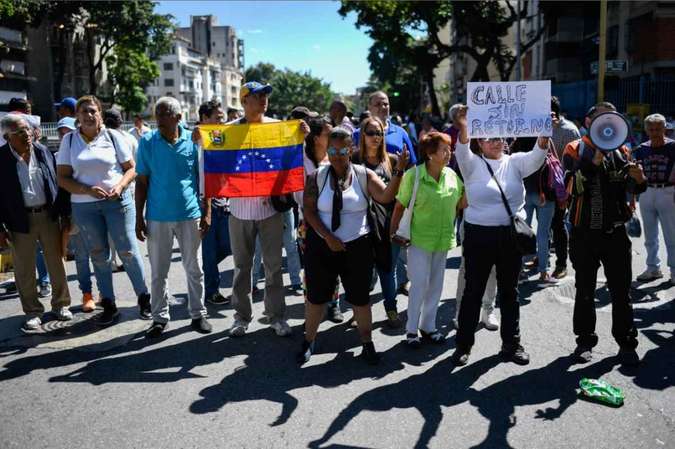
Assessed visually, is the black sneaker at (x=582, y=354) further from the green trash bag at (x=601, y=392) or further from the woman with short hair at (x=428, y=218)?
the woman with short hair at (x=428, y=218)

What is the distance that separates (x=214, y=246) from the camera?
6395mm

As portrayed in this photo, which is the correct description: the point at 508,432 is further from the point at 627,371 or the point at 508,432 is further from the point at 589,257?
the point at 589,257

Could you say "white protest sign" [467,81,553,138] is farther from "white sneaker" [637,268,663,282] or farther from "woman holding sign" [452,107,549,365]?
"white sneaker" [637,268,663,282]

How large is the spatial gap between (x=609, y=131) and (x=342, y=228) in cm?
Result: 216

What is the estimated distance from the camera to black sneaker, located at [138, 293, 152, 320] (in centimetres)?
589

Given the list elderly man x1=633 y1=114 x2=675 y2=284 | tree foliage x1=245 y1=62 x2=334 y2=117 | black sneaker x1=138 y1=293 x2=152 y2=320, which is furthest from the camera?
tree foliage x1=245 y1=62 x2=334 y2=117

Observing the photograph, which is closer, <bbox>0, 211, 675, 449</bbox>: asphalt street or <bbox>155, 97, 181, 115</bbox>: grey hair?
<bbox>0, 211, 675, 449</bbox>: asphalt street

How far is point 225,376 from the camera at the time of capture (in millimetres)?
4504

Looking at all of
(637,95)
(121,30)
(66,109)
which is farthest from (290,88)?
(66,109)

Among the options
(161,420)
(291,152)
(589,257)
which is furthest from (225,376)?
(589,257)

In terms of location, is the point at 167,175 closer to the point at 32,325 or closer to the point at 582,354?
the point at 32,325

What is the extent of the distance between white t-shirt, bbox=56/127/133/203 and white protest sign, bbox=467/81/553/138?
11.2 feet

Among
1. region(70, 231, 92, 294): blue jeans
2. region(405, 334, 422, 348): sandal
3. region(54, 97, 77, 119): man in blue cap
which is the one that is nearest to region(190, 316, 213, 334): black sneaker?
region(70, 231, 92, 294): blue jeans

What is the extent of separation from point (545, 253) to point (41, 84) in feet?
159
